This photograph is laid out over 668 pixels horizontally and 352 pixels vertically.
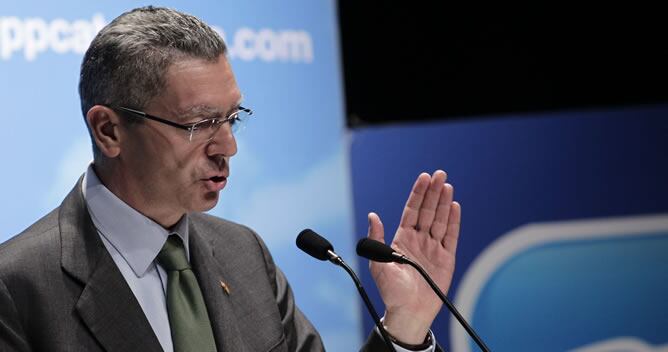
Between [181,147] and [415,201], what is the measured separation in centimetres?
58

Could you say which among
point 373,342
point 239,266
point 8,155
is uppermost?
point 8,155

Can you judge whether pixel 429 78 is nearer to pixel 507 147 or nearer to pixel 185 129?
pixel 507 147

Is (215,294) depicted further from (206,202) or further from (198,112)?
(198,112)

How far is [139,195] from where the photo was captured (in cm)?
221

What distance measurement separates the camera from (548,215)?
4.07 meters

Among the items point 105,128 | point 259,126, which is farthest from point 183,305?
point 259,126

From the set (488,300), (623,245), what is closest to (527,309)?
(488,300)

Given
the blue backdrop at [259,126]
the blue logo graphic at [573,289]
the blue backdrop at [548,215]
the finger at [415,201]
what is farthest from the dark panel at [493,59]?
the finger at [415,201]

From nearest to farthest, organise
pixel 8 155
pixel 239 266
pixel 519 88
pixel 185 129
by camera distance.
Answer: pixel 185 129 < pixel 239 266 < pixel 8 155 < pixel 519 88

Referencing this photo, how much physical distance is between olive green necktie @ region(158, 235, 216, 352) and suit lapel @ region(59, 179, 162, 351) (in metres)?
0.07

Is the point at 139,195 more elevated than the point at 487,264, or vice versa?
the point at 139,195

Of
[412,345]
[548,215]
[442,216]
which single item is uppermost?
[442,216]

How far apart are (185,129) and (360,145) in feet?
5.68

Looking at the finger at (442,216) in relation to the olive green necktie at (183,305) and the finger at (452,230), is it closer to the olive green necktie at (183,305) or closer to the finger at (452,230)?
the finger at (452,230)
